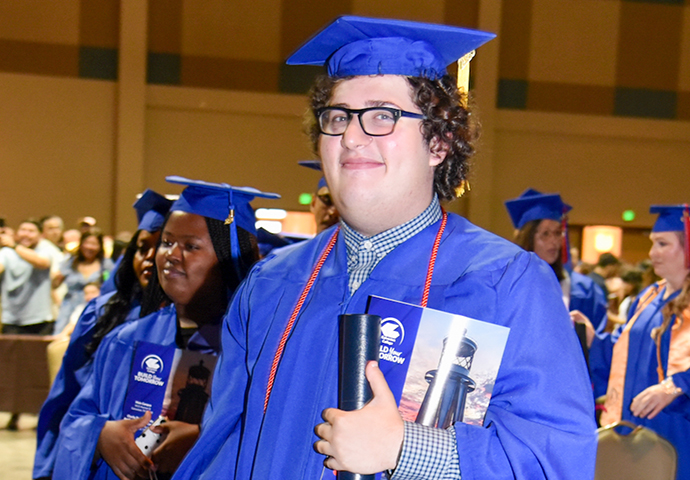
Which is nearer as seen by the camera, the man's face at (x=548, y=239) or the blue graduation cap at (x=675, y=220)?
the blue graduation cap at (x=675, y=220)

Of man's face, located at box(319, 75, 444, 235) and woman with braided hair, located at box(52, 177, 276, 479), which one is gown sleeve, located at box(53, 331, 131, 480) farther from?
man's face, located at box(319, 75, 444, 235)

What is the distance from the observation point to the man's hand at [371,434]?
1241mm

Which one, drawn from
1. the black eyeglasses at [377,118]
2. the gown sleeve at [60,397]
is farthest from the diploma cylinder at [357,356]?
the gown sleeve at [60,397]

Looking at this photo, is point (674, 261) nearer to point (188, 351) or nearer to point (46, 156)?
point (188, 351)

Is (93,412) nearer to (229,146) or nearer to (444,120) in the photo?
(444,120)

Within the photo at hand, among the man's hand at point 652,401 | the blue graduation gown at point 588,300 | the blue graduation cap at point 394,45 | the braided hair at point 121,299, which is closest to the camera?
the blue graduation cap at point 394,45

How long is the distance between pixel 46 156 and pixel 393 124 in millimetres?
12410

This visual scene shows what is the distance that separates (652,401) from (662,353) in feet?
1.18

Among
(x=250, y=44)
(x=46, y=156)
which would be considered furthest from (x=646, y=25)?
(x=46, y=156)

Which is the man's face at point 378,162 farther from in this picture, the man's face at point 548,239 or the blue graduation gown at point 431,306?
the man's face at point 548,239

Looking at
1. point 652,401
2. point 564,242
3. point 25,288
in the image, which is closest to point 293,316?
point 652,401

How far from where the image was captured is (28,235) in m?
7.32

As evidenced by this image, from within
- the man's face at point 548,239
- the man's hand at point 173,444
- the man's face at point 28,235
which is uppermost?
the man's face at point 548,239

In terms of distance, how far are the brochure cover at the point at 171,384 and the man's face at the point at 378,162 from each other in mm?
1149
